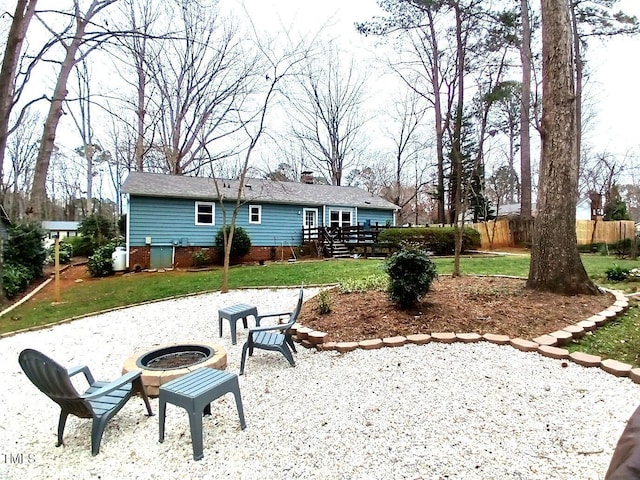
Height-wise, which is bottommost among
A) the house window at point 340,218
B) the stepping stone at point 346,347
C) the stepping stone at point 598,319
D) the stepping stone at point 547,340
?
the stepping stone at point 346,347

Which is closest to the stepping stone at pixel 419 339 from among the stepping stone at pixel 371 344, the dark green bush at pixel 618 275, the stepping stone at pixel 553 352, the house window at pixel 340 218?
the stepping stone at pixel 371 344

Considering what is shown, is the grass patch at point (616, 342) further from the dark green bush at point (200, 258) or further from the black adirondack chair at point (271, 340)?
the dark green bush at point (200, 258)

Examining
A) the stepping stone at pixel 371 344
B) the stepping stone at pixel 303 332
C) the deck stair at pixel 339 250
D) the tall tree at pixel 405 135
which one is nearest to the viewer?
the stepping stone at pixel 371 344

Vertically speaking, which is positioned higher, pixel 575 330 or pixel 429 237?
pixel 429 237

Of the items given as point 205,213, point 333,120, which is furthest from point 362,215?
point 333,120

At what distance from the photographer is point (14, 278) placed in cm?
888

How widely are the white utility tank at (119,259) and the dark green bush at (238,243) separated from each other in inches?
132

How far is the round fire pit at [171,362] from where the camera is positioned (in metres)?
3.08

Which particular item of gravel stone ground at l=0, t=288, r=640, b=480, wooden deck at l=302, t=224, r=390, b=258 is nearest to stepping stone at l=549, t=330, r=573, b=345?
gravel stone ground at l=0, t=288, r=640, b=480

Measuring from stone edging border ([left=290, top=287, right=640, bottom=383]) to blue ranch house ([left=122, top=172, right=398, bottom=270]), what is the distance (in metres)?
8.59

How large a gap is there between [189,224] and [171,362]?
38.5 ft

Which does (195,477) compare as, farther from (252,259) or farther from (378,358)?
(252,259)

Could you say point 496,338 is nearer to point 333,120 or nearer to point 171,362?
point 171,362

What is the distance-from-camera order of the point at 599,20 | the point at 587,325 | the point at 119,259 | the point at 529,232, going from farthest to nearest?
the point at 529,232, the point at 599,20, the point at 119,259, the point at 587,325
